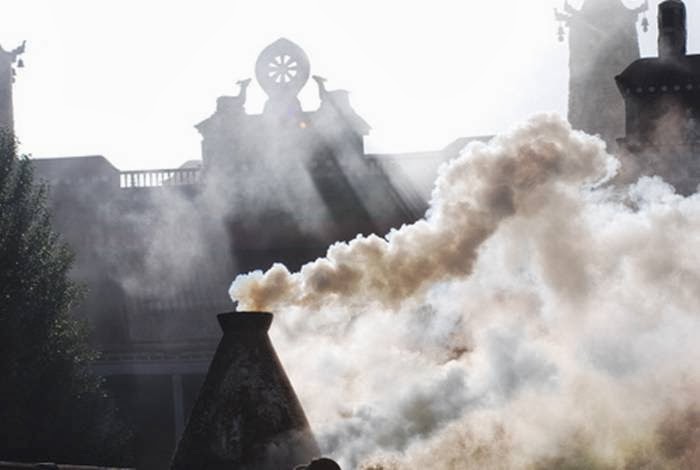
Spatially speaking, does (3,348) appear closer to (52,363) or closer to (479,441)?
(52,363)

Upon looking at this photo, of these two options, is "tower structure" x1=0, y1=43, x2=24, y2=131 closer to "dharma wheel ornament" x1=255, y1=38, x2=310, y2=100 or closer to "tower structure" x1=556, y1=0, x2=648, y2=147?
"dharma wheel ornament" x1=255, y1=38, x2=310, y2=100

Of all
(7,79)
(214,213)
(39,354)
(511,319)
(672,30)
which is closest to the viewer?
(511,319)

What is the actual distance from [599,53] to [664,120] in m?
21.2

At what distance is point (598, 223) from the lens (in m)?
25.8

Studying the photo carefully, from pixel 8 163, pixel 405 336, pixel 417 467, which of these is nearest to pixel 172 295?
pixel 8 163

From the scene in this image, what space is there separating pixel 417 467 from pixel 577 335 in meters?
3.74

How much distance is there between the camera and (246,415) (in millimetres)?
20781

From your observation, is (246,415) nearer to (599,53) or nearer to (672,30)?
(672,30)

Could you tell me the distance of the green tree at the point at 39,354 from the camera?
Answer: 34875 millimetres

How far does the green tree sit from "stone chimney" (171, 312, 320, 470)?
550 inches

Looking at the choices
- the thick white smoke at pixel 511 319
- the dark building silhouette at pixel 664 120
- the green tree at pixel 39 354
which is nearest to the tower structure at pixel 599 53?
the dark building silhouette at pixel 664 120

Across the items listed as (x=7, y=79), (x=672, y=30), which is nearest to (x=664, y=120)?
(x=672, y=30)

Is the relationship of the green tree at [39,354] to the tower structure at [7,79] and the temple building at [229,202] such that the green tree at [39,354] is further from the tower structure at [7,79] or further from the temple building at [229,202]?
the tower structure at [7,79]

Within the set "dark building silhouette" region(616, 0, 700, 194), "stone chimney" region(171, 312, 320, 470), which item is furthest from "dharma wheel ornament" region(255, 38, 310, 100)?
"stone chimney" region(171, 312, 320, 470)
